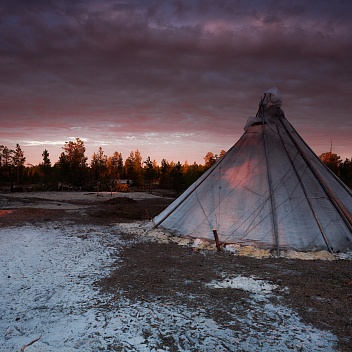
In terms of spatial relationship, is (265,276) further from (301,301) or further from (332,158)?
(332,158)

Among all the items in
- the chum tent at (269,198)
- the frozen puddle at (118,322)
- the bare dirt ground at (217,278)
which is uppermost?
the chum tent at (269,198)

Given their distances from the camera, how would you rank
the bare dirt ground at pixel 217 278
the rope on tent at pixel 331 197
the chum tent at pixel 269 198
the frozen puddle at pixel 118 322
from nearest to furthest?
the frozen puddle at pixel 118 322
the bare dirt ground at pixel 217 278
the chum tent at pixel 269 198
the rope on tent at pixel 331 197

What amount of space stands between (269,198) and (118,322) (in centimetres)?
665

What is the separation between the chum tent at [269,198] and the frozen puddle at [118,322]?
10.2ft

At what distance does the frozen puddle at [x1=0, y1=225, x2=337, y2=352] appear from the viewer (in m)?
4.06

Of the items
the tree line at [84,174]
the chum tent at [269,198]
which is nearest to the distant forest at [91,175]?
the tree line at [84,174]

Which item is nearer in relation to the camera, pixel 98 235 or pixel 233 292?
pixel 233 292

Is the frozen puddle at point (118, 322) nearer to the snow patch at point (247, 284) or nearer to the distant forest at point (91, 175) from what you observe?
the snow patch at point (247, 284)

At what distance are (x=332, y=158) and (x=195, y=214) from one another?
238ft

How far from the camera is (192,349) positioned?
3.97m

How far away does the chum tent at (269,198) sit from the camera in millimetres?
8891

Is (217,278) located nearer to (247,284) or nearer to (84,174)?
(247,284)

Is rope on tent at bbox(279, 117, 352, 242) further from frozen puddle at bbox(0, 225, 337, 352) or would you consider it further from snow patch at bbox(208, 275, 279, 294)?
frozen puddle at bbox(0, 225, 337, 352)

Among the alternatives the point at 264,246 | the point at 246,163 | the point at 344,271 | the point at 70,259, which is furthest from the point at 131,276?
the point at 246,163
